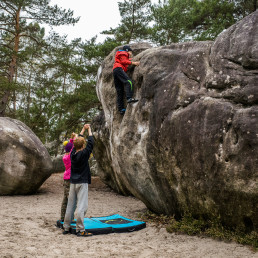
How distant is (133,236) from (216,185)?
182cm

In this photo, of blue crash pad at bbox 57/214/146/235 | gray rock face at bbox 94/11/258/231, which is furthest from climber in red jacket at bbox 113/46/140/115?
blue crash pad at bbox 57/214/146/235

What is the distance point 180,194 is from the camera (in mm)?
5715

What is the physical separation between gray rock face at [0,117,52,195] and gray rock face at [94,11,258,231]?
4283mm

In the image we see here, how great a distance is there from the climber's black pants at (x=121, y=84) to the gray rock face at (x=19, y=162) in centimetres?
442

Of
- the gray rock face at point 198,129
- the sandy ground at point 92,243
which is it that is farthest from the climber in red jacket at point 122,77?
the sandy ground at point 92,243

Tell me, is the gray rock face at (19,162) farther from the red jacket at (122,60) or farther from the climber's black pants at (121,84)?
the red jacket at (122,60)

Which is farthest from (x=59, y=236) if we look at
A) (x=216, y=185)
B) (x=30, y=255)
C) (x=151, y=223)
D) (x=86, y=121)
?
(x=86, y=121)

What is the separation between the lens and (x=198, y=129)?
5.23m

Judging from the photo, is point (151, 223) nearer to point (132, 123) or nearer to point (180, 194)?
point (180, 194)

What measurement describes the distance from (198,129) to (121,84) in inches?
121

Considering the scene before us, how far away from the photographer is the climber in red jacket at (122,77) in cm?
719

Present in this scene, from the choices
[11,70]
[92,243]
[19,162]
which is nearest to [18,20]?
[11,70]

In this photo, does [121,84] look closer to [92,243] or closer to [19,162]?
[92,243]

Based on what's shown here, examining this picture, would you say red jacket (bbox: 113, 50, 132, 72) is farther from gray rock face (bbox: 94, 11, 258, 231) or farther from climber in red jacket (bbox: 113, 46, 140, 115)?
gray rock face (bbox: 94, 11, 258, 231)
